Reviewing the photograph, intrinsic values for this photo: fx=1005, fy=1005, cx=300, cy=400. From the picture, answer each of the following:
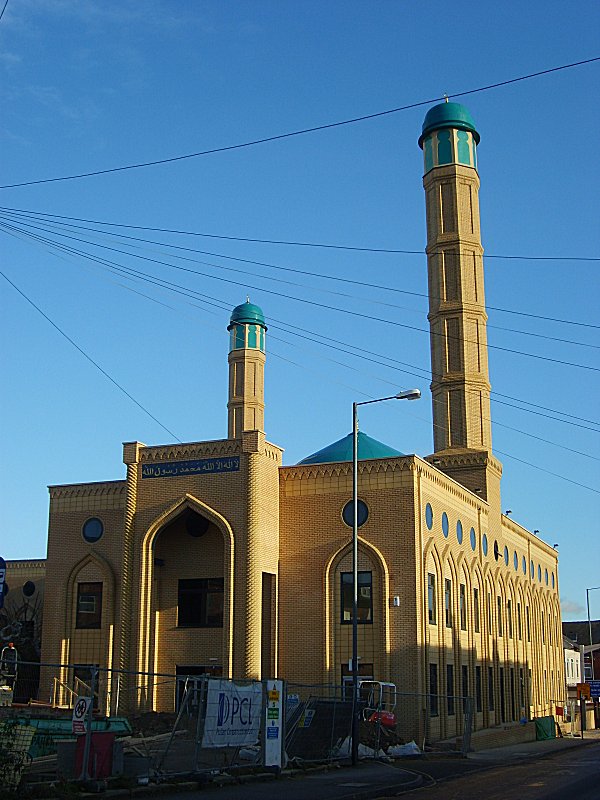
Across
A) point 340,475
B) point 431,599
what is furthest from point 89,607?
point 431,599

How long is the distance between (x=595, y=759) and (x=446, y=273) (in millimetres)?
23342

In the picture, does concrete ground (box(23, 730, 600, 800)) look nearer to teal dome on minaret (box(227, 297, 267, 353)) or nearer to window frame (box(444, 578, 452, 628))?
window frame (box(444, 578, 452, 628))

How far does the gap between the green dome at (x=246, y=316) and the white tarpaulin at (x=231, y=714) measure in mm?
34887

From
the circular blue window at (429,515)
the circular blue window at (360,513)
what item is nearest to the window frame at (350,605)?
the circular blue window at (360,513)

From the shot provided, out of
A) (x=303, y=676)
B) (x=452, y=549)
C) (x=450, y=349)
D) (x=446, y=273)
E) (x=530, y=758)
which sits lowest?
(x=530, y=758)

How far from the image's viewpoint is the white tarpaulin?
1911 centimetres

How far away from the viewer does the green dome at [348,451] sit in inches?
1702

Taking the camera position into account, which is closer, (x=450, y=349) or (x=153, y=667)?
(x=153, y=667)

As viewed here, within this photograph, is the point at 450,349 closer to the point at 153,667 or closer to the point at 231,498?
the point at 231,498

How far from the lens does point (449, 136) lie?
1871 inches

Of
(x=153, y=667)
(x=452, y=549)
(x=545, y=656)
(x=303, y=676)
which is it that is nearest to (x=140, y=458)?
(x=153, y=667)

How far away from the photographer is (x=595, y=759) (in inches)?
1237

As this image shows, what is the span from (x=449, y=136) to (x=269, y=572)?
915 inches

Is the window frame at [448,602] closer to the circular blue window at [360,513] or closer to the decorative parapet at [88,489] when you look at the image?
the circular blue window at [360,513]
